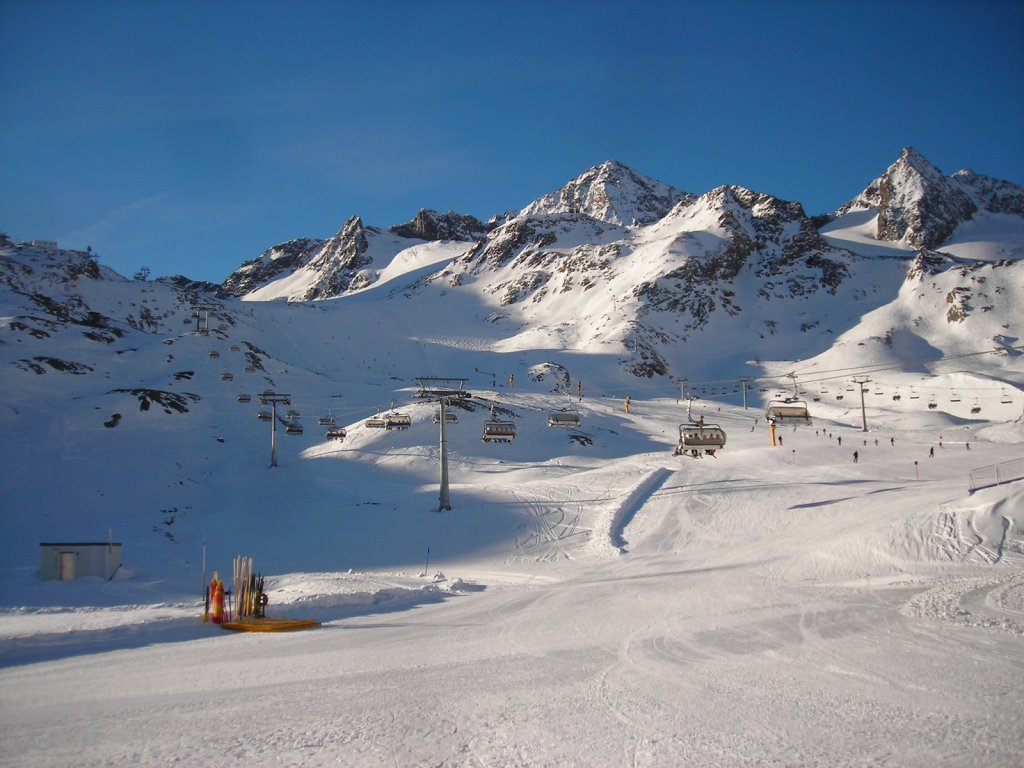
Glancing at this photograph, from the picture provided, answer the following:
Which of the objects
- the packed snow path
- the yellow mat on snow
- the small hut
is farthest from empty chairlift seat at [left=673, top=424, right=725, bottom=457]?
the small hut

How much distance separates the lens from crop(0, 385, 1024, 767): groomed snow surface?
29.0ft

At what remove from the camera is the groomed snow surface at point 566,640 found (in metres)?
8.84

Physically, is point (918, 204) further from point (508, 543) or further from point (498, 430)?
point (508, 543)

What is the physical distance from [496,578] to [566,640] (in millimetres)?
12006

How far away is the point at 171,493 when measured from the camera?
45.3 meters

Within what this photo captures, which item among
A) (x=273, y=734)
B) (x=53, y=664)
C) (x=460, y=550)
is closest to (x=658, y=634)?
(x=273, y=734)

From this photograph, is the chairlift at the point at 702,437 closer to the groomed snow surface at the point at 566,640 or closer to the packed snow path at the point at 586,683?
the groomed snow surface at the point at 566,640

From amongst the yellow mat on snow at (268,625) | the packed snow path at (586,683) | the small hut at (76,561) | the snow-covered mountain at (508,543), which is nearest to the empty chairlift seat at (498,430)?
the snow-covered mountain at (508,543)

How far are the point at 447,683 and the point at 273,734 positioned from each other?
3.08 m

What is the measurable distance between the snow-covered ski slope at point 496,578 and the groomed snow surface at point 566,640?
8cm

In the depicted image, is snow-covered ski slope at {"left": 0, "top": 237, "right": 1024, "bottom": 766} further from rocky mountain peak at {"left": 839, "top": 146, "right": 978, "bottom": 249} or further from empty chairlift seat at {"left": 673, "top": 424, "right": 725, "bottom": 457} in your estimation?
rocky mountain peak at {"left": 839, "top": 146, "right": 978, "bottom": 249}

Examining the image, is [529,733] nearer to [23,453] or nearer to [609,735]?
[609,735]

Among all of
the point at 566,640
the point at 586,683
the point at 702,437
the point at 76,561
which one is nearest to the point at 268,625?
the point at 566,640

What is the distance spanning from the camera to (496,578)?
2648 centimetres
